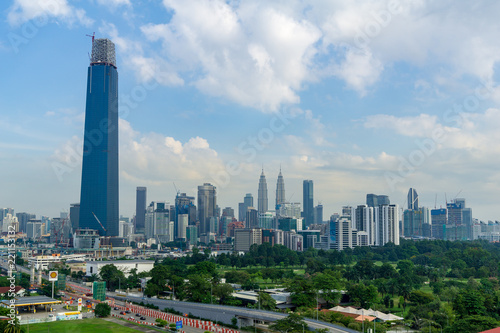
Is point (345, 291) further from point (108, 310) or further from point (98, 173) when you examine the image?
point (98, 173)

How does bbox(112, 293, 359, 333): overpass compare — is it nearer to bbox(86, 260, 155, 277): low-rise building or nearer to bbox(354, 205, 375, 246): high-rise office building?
bbox(86, 260, 155, 277): low-rise building

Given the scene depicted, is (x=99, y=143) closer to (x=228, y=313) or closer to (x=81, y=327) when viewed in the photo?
(x=81, y=327)

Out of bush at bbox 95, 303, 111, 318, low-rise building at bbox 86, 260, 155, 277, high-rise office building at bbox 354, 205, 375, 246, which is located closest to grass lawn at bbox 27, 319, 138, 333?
bush at bbox 95, 303, 111, 318

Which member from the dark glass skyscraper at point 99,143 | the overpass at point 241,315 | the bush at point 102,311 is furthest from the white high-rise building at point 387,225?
the bush at point 102,311

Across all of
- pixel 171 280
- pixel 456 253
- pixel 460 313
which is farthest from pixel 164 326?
pixel 456 253

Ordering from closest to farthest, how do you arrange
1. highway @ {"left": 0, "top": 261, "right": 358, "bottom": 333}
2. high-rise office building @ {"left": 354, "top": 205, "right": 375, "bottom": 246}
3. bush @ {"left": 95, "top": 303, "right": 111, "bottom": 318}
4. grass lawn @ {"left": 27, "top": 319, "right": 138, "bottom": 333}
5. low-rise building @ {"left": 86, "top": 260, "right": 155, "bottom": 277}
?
1. highway @ {"left": 0, "top": 261, "right": 358, "bottom": 333}
2. grass lawn @ {"left": 27, "top": 319, "right": 138, "bottom": 333}
3. bush @ {"left": 95, "top": 303, "right": 111, "bottom": 318}
4. low-rise building @ {"left": 86, "top": 260, "right": 155, "bottom": 277}
5. high-rise office building @ {"left": 354, "top": 205, "right": 375, "bottom": 246}

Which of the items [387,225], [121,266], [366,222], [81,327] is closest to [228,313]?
[81,327]
